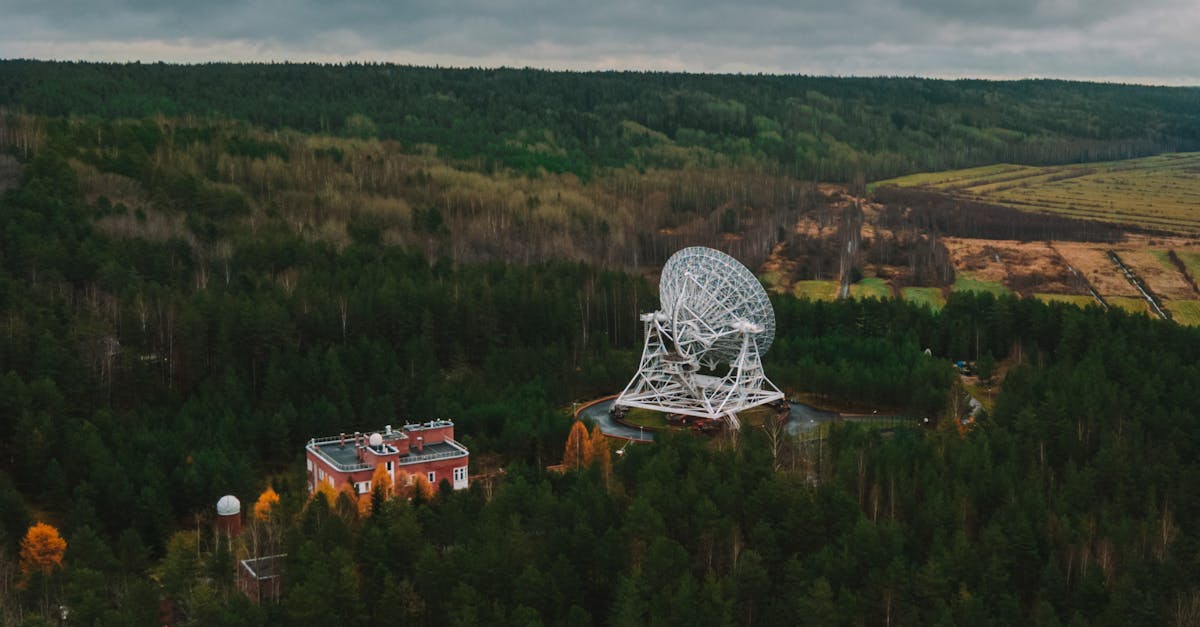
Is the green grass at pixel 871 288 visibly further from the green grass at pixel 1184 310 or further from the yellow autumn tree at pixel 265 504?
the yellow autumn tree at pixel 265 504

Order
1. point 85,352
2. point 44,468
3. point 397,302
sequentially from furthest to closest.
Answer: point 397,302 < point 85,352 < point 44,468

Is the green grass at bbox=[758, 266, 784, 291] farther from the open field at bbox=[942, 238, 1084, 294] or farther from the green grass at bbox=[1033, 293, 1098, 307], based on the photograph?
the green grass at bbox=[1033, 293, 1098, 307]

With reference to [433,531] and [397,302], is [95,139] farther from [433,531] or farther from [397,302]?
[433,531]

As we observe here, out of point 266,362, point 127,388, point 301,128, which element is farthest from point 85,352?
point 301,128

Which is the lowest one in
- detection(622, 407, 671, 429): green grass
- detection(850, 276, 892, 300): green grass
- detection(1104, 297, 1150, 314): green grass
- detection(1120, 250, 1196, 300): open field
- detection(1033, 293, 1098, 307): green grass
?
detection(622, 407, 671, 429): green grass

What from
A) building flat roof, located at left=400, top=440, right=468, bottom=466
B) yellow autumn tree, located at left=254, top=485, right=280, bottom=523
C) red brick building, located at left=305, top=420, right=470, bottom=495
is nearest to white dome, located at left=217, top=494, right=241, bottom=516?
yellow autumn tree, located at left=254, top=485, right=280, bottom=523

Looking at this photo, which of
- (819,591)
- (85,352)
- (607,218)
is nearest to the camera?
(819,591)
